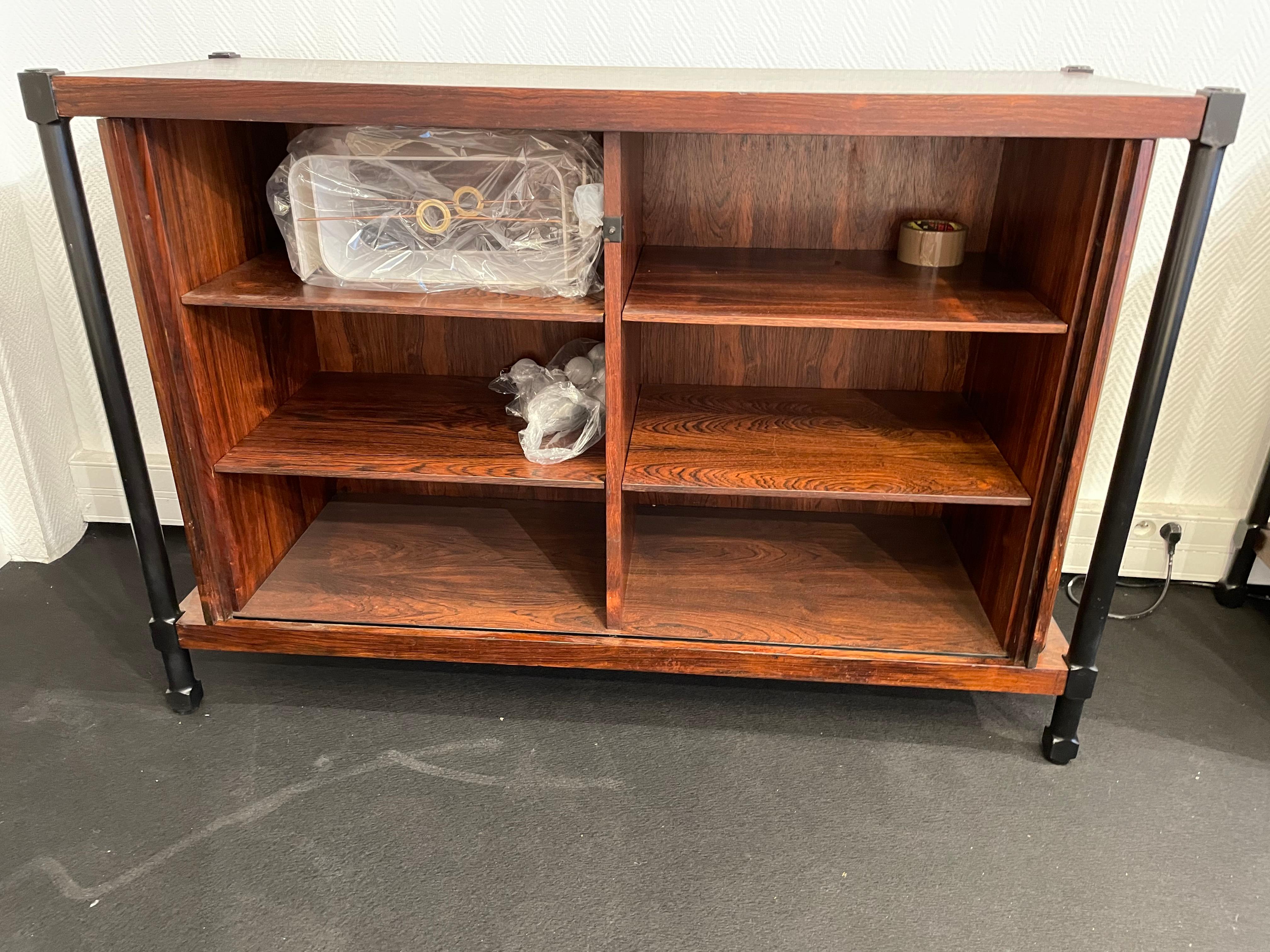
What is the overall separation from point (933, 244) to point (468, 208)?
30.7 inches

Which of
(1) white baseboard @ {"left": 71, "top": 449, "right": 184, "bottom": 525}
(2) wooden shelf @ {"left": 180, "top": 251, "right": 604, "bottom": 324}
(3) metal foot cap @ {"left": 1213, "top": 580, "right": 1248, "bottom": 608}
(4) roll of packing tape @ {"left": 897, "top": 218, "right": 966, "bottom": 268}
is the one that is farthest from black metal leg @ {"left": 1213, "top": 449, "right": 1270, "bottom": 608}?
(1) white baseboard @ {"left": 71, "top": 449, "right": 184, "bottom": 525}

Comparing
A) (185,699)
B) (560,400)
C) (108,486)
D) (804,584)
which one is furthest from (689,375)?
(108,486)

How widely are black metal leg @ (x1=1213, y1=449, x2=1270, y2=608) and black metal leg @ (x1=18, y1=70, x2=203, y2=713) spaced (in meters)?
2.08

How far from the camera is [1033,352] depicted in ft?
4.76

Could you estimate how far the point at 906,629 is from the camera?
1.60 meters

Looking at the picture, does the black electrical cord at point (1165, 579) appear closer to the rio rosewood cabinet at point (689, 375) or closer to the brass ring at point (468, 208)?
the rio rosewood cabinet at point (689, 375)

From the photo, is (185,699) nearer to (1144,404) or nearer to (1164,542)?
(1144,404)

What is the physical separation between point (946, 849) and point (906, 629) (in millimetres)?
359

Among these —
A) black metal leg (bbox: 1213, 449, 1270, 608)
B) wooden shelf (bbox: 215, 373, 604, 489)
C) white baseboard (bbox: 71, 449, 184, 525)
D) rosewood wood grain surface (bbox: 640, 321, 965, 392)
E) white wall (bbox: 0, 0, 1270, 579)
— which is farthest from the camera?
white baseboard (bbox: 71, 449, 184, 525)

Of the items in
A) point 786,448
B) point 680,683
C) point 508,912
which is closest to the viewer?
point 508,912

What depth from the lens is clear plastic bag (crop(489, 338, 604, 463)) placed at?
5.11 feet

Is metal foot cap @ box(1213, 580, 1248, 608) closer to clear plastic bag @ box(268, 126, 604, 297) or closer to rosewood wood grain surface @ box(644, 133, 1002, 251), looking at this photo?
rosewood wood grain surface @ box(644, 133, 1002, 251)

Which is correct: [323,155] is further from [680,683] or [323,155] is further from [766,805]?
[766,805]

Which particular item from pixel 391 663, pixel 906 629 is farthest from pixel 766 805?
pixel 391 663
